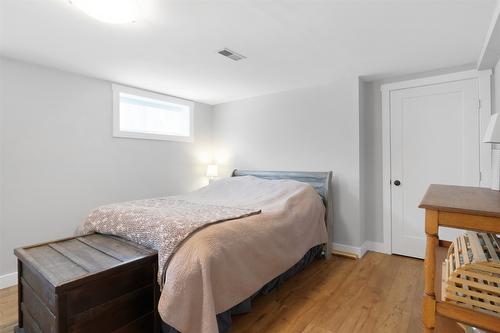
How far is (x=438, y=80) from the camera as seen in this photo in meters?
2.88

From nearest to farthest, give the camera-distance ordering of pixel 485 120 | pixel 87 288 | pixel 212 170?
pixel 87 288, pixel 485 120, pixel 212 170

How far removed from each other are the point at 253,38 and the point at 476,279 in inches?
83.8

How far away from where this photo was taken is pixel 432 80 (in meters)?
2.92

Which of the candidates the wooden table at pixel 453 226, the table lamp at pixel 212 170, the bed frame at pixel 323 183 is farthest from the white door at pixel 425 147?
the table lamp at pixel 212 170

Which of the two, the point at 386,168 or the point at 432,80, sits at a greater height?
the point at 432,80

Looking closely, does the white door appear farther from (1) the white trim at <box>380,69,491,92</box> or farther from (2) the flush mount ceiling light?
(2) the flush mount ceiling light

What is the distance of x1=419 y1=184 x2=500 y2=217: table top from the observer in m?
0.99

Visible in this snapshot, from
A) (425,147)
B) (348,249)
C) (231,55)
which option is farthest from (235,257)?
(425,147)

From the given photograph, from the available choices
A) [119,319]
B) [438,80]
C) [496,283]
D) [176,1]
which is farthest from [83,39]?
[438,80]

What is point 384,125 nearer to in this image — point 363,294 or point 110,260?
point 363,294

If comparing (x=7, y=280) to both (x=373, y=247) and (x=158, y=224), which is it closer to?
(x=158, y=224)

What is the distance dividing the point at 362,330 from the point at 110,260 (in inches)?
69.9

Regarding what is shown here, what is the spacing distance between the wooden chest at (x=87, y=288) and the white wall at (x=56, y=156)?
1135mm

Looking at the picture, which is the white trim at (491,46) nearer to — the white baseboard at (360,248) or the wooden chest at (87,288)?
the white baseboard at (360,248)
